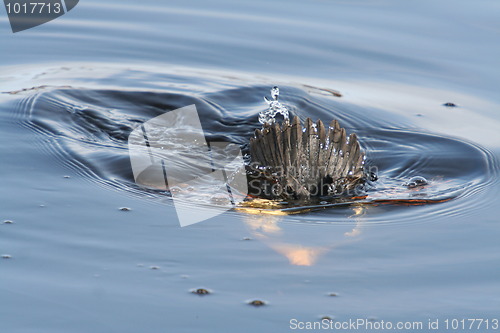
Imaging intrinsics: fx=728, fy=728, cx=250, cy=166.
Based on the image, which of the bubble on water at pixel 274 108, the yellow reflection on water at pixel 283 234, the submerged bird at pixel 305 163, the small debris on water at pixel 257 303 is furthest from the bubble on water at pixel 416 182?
the small debris on water at pixel 257 303

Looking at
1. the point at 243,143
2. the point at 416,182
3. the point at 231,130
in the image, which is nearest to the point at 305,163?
the point at 416,182

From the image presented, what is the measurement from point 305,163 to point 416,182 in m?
0.93

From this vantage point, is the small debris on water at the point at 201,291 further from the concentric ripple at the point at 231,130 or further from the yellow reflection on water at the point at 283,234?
the concentric ripple at the point at 231,130

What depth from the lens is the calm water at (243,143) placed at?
3.67 m

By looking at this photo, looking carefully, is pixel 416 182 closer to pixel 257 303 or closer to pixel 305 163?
pixel 305 163

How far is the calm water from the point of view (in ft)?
12.0

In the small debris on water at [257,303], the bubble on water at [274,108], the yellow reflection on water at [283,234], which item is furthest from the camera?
the bubble on water at [274,108]

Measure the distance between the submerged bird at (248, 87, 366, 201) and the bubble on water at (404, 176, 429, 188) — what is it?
348 millimetres

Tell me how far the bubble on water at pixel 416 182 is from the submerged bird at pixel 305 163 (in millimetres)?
348

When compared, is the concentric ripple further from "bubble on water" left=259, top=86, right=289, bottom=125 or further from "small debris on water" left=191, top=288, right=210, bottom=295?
"small debris on water" left=191, top=288, right=210, bottom=295

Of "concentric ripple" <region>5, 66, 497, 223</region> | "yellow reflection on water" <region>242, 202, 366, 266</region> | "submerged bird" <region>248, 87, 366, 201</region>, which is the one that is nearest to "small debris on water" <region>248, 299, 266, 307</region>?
"yellow reflection on water" <region>242, 202, 366, 266</region>

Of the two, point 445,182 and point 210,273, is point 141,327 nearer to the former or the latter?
point 210,273

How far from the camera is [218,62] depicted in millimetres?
8211

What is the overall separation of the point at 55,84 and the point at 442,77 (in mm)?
4052
